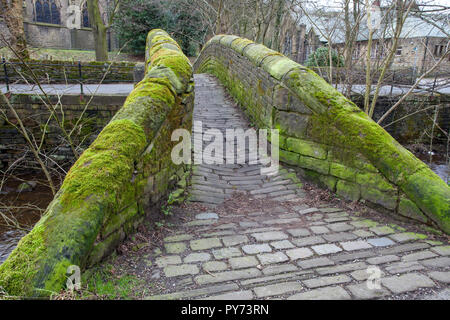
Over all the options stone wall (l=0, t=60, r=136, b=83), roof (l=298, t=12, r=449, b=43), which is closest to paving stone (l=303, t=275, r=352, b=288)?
roof (l=298, t=12, r=449, b=43)

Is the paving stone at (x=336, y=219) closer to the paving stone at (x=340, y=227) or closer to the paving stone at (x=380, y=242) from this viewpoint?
the paving stone at (x=340, y=227)

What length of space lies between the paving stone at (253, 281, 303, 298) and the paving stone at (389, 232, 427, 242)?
1387 millimetres

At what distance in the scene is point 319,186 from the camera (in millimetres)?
4559

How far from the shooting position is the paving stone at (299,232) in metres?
3.42

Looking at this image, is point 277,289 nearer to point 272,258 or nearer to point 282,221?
point 272,258

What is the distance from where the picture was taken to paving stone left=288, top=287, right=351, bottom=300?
2367 mm

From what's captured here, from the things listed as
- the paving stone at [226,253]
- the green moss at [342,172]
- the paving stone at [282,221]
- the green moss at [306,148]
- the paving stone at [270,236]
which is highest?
the green moss at [306,148]

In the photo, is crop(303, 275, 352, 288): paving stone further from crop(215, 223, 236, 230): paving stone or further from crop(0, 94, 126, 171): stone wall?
crop(0, 94, 126, 171): stone wall

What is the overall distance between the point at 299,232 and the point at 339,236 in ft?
1.32

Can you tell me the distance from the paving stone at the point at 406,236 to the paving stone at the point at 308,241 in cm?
73

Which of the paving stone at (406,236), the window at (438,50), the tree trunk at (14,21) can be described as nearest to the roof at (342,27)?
the paving stone at (406,236)

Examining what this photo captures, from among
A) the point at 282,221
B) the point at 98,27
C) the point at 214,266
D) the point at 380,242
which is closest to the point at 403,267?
the point at 380,242

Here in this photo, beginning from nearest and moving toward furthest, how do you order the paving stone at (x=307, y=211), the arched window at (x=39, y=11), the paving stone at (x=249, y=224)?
1. the paving stone at (x=249, y=224)
2. the paving stone at (x=307, y=211)
3. the arched window at (x=39, y=11)

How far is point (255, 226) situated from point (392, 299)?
157cm
